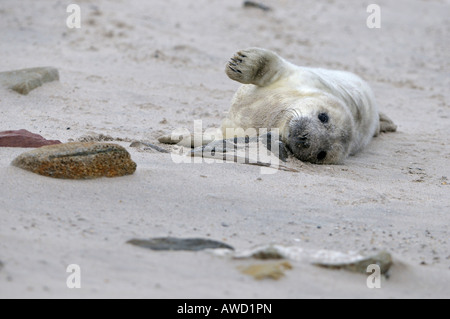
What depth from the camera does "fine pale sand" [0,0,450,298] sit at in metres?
2.84

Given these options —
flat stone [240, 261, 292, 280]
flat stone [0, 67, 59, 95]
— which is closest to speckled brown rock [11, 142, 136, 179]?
flat stone [240, 261, 292, 280]

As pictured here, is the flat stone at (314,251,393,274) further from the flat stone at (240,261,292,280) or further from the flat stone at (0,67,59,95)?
the flat stone at (0,67,59,95)

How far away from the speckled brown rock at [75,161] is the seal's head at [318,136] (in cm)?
151

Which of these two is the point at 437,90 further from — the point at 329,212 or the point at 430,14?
the point at 329,212

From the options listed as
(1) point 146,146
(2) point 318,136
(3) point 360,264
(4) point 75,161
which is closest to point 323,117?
(2) point 318,136

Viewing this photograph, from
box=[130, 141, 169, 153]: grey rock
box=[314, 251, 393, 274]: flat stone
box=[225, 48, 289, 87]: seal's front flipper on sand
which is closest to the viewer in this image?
box=[314, 251, 393, 274]: flat stone

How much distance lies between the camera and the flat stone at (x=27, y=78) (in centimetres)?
642

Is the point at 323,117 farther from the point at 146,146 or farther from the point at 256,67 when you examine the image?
the point at 146,146

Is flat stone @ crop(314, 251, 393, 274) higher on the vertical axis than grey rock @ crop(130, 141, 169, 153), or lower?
lower

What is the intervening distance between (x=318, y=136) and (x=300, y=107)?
0.29 m

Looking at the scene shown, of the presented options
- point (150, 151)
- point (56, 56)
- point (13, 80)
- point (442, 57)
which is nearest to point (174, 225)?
point (150, 151)

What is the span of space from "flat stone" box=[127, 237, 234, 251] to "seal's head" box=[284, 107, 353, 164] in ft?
6.38

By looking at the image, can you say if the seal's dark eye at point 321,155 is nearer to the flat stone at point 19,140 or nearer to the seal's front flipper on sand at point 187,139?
the seal's front flipper on sand at point 187,139

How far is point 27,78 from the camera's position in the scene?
6.55m
